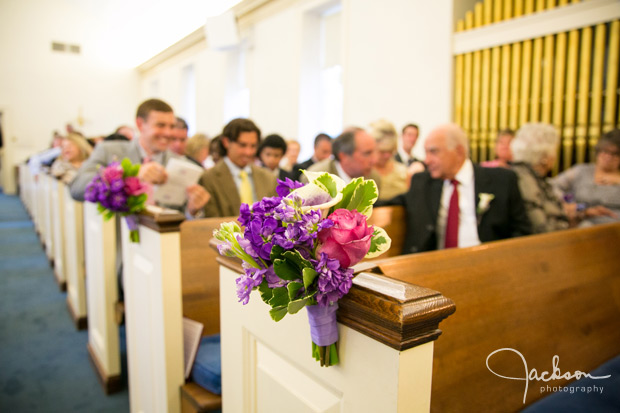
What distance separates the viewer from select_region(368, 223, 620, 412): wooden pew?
1.34m

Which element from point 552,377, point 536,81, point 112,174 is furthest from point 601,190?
point 112,174


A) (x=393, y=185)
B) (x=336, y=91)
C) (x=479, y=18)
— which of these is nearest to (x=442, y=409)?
(x=393, y=185)

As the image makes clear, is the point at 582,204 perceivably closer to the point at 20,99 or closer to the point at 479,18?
the point at 479,18

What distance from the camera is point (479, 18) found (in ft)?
17.1

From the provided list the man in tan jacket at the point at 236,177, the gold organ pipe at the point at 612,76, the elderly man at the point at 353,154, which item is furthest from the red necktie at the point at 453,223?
the gold organ pipe at the point at 612,76

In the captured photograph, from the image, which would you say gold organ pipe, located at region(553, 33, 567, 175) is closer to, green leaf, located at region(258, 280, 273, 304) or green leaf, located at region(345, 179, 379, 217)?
green leaf, located at region(345, 179, 379, 217)

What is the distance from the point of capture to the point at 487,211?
2.72m

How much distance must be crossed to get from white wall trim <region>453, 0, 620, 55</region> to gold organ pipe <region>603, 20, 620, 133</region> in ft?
0.47

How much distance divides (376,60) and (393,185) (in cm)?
319

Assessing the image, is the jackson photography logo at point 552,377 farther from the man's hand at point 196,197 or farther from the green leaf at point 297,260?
the man's hand at point 196,197

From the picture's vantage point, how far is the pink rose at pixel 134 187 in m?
2.12

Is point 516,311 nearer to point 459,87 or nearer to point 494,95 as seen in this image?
point 494,95

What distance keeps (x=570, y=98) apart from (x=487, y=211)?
106 inches

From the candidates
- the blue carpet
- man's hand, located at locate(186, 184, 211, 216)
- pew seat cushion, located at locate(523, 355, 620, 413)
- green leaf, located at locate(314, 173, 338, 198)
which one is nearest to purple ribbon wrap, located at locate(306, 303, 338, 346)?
green leaf, located at locate(314, 173, 338, 198)
